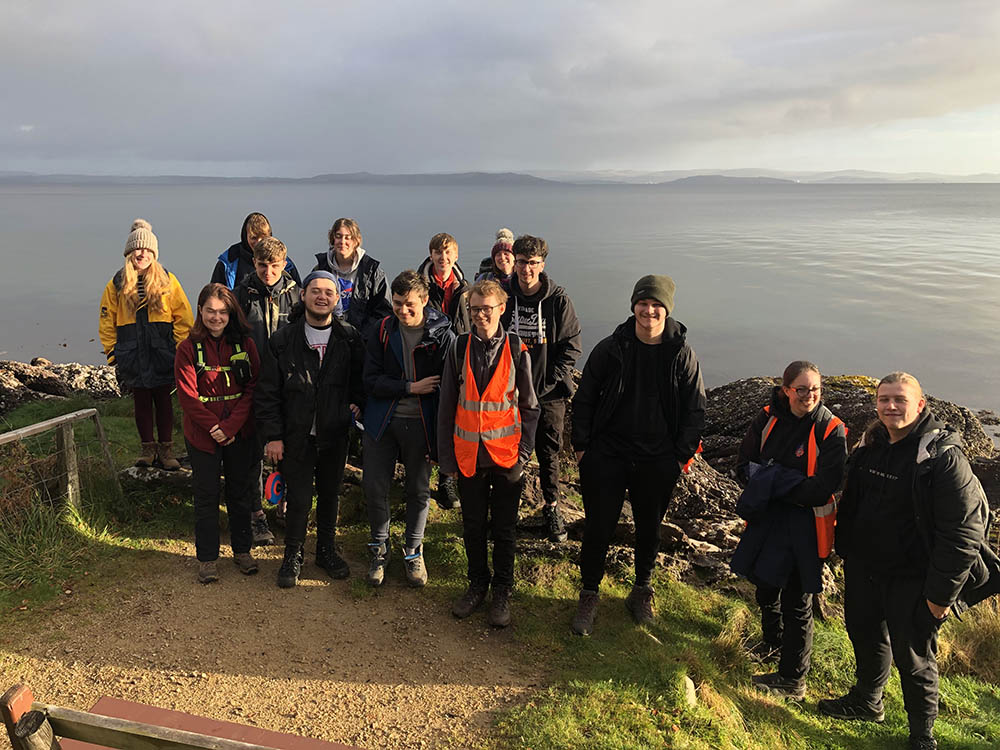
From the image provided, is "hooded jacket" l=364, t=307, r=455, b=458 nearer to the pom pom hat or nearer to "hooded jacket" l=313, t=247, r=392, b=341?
"hooded jacket" l=313, t=247, r=392, b=341

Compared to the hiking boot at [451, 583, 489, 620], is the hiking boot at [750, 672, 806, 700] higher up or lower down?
lower down

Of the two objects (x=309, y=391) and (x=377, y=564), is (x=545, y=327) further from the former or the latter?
(x=377, y=564)

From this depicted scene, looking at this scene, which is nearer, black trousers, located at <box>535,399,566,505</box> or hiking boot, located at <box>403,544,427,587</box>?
hiking boot, located at <box>403,544,427,587</box>

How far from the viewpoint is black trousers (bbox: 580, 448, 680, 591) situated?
492 cm

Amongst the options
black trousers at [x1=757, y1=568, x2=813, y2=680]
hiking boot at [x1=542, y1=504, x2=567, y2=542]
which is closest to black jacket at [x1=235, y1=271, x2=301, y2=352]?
hiking boot at [x1=542, y1=504, x2=567, y2=542]

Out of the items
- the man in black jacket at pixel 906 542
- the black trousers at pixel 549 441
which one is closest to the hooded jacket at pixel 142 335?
the black trousers at pixel 549 441

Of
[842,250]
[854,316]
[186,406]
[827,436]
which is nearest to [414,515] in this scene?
[186,406]

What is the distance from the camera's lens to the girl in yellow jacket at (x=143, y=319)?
6.14m

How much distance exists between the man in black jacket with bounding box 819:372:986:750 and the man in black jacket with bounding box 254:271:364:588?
382 cm

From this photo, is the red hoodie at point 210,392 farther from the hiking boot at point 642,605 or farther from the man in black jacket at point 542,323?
the hiking boot at point 642,605

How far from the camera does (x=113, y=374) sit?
44.2 feet

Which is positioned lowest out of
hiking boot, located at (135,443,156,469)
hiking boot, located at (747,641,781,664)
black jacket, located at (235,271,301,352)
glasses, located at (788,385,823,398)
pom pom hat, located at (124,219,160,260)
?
hiking boot, located at (747,641,781,664)

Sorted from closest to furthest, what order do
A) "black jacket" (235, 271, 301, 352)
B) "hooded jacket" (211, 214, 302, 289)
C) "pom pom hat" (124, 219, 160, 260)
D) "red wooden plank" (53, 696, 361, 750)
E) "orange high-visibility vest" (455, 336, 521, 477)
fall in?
1. "red wooden plank" (53, 696, 361, 750)
2. "orange high-visibility vest" (455, 336, 521, 477)
3. "black jacket" (235, 271, 301, 352)
4. "pom pom hat" (124, 219, 160, 260)
5. "hooded jacket" (211, 214, 302, 289)

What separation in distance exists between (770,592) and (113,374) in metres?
13.3
